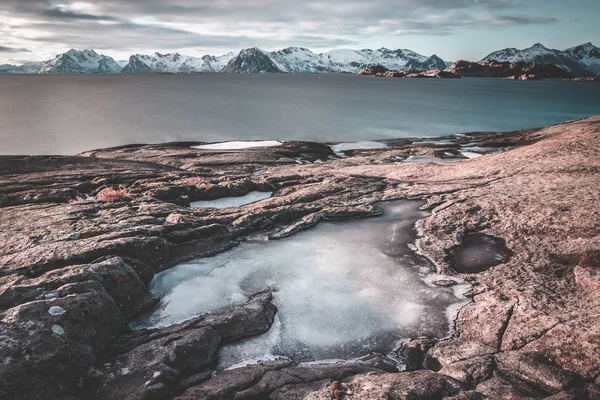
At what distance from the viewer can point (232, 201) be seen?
24969mm

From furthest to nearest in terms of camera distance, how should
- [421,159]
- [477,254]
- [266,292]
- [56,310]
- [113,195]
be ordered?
[421,159] → [113,195] → [477,254] → [266,292] → [56,310]

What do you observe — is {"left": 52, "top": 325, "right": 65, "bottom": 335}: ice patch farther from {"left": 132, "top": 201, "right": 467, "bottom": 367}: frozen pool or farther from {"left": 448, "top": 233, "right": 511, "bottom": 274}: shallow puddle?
{"left": 448, "top": 233, "right": 511, "bottom": 274}: shallow puddle

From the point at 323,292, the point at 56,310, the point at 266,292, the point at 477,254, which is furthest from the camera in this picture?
the point at 477,254

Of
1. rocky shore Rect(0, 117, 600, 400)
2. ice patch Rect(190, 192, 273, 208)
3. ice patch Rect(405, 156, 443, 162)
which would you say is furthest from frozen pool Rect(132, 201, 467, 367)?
ice patch Rect(405, 156, 443, 162)

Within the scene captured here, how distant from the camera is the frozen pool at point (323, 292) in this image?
1227cm

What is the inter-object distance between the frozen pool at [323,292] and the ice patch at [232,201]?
5.66 m

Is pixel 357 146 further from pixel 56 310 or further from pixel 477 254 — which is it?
pixel 56 310

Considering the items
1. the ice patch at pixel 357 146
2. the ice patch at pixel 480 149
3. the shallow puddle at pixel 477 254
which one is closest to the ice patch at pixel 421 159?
the ice patch at pixel 480 149

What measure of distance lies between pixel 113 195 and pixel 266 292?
44.2 ft

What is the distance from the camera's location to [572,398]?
26.8 ft

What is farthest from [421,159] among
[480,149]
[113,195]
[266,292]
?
[266,292]

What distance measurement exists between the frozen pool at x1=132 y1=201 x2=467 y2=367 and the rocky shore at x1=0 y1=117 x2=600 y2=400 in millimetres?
656

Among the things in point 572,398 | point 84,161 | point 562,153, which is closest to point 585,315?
point 572,398

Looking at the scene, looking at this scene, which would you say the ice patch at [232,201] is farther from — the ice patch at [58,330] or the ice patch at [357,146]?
the ice patch at [357,146]
